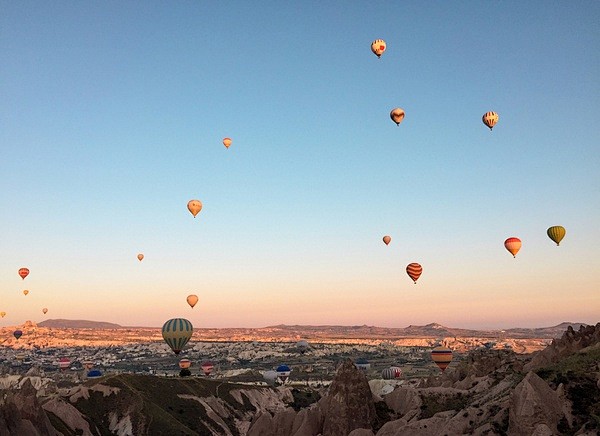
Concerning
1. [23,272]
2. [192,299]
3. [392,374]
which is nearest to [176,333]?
[192,299]

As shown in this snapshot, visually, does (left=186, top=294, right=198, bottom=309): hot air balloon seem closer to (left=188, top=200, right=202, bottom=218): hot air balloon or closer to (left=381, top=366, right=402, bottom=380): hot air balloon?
(left=188, top=200, right=202, bottom=218): hot air balloon

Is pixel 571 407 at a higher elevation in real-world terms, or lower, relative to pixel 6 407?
higher

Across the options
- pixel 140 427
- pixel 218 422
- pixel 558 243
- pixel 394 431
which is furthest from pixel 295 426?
pixel 218 422

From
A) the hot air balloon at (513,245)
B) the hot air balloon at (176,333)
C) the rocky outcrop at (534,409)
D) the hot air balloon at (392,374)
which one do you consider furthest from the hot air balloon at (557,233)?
the hot air balloon at (392,374)

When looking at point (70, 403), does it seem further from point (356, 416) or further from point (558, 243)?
point (558, 243)

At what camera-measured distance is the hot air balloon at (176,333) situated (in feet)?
382

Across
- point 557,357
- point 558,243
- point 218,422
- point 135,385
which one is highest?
point 558,243

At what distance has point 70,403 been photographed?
108 meters

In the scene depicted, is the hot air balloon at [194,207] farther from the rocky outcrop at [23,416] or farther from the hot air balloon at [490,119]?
the hot air balloon at [490,119]

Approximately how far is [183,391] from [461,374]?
8182cm

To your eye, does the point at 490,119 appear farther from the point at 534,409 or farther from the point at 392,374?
the point at 392,374

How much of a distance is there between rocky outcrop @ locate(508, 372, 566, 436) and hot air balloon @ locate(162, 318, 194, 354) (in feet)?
295

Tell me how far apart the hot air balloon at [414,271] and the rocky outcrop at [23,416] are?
2539 inches

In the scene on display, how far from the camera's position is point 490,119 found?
3410 inches
